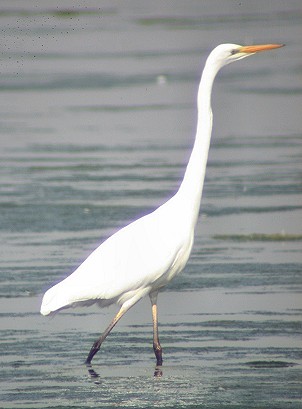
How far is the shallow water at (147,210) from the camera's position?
930cm

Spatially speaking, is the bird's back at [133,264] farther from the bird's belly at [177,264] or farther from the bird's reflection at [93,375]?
the bird's reflection at [93,375]

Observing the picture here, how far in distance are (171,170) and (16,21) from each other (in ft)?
73.9

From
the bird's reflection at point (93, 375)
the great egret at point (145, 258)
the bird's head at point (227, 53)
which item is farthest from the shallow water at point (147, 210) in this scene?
the bird's head at point (227, 53)

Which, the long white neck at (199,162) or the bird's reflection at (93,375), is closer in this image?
the bird's reflection at (93,375)

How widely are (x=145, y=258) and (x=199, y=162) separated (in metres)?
0.81

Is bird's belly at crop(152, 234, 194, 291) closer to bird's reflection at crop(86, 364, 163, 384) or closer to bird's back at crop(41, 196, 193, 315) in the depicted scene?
bird's back at crop(41, 196, 193, 315)

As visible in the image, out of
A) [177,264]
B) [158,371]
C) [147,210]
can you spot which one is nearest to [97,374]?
[158,371]

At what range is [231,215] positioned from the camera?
14.8 meters

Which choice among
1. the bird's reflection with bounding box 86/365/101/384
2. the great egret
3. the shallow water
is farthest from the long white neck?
the bird's reflection with bounding box 86/365/101/384

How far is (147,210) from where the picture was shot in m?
15.1

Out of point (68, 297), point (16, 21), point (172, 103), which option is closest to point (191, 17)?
point (16, 21)

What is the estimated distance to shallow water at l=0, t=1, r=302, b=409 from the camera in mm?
9305

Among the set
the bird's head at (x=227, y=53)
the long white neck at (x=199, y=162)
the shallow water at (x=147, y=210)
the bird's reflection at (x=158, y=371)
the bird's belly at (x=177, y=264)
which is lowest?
the shallow water at (x=147, y=210)

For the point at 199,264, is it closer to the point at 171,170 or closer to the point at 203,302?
the point at 203,302
